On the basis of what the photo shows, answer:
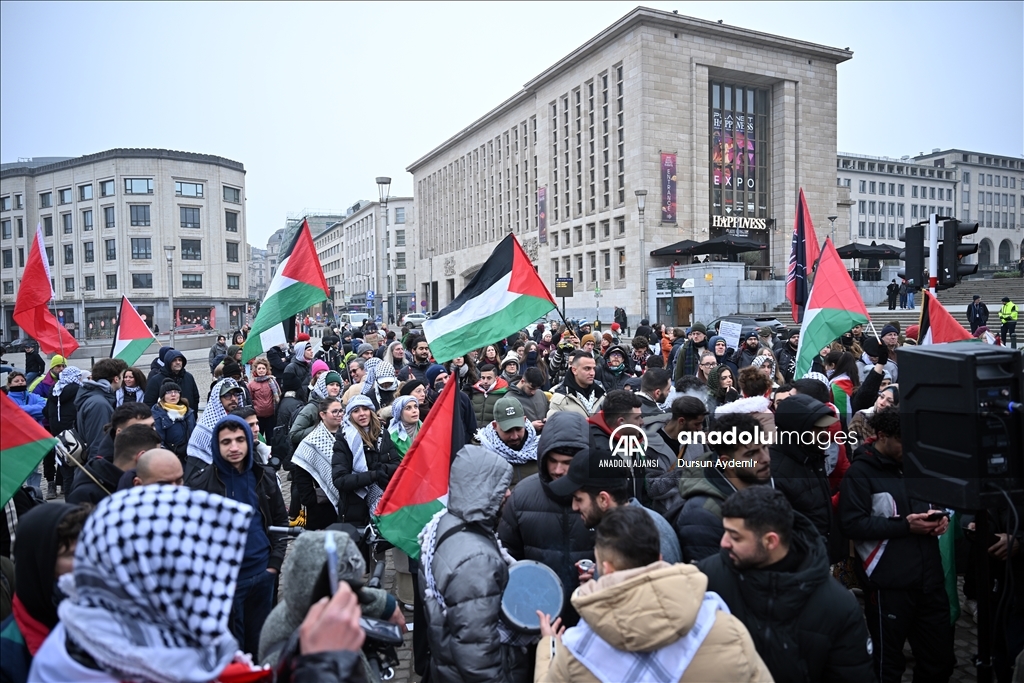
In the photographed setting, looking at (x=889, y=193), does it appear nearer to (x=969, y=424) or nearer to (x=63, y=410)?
(x=63, y=410)

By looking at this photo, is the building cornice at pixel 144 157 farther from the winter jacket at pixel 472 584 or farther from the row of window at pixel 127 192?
the winter jacket at pixel 472 584

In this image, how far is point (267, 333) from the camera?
24.1 feet

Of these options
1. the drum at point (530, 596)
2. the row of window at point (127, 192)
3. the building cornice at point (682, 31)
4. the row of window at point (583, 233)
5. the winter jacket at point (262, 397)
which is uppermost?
the building cornice at point (682, 31)

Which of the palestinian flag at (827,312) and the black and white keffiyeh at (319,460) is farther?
the palestinian flag at (827,312)

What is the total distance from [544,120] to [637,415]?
5569 cm

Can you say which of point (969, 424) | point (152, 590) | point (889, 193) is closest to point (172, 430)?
point (152, 590)

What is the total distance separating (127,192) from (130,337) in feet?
207

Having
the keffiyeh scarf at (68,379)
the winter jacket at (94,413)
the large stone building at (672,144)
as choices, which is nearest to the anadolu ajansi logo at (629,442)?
the winter jacket at (94,413)

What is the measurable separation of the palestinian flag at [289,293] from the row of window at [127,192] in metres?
63.9

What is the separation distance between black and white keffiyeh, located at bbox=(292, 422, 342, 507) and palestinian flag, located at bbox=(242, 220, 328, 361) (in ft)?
7.50

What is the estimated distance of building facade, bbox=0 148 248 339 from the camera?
62.3m

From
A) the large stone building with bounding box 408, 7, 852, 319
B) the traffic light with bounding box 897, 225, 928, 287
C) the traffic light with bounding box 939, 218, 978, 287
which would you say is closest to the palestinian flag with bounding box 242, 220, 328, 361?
the traffic light with bounding box 897, 225, 928, 287

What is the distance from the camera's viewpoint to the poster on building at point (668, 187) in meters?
43.9

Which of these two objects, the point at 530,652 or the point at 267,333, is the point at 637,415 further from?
the point at 267,333
